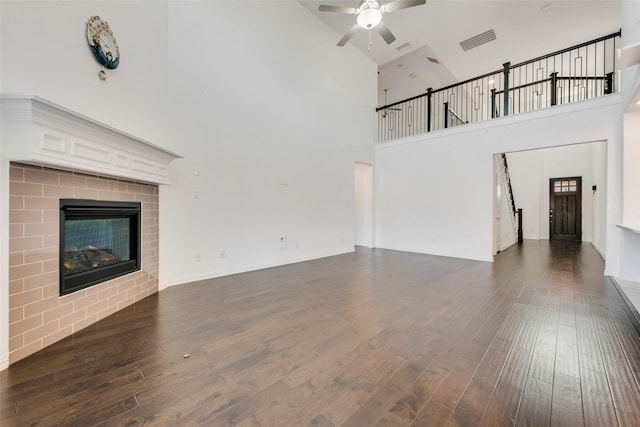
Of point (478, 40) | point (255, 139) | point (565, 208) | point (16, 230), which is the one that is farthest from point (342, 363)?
point (565, 208)

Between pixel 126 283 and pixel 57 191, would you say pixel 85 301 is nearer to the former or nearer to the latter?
pixel 126 283

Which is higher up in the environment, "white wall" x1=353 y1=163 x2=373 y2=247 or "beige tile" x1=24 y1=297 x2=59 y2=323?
"white wall" x1=353 y1=163 x2=373 y2=247

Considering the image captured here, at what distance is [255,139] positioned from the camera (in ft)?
15.6

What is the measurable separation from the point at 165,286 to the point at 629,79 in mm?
6944

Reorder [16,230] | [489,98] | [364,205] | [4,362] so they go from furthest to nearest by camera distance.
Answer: [489,98] → [364,205] → [16,230] → [4,362]

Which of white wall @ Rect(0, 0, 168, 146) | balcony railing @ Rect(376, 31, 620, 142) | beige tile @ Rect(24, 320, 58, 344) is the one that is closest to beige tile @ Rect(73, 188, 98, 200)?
white wall @ Rect(0, 0, 168, 146)

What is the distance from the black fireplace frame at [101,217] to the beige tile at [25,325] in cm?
25

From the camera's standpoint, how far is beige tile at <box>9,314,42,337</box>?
6.21 feet

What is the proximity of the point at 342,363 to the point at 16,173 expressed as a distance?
2.79 metres

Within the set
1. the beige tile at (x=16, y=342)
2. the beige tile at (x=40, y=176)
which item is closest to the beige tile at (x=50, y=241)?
the beige tile at (x=40, y=176)

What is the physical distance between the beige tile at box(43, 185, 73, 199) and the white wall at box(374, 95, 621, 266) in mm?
6427

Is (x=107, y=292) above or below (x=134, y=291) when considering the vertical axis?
above

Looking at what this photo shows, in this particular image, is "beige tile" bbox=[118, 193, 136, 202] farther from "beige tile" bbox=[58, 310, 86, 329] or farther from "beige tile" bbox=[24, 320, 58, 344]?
"beige tile" bbox=[24, 320, 58, 344]

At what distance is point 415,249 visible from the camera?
22.0 ft
